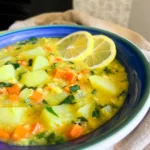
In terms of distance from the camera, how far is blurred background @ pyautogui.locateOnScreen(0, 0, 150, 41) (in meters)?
1.95

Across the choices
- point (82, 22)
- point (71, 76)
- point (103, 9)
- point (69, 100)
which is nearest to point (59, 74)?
point (71, 76)

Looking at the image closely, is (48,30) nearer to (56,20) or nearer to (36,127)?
(56,20)

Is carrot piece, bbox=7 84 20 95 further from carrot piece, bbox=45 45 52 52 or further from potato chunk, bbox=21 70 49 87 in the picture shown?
carrot piece, bbox=45 45 52 52

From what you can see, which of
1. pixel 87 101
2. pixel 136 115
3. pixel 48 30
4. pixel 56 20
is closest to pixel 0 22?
pixel 56 20

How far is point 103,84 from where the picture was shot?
3.29 ft

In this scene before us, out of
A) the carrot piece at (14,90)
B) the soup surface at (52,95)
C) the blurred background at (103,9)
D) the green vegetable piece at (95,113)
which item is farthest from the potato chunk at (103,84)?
the blurred background at (103,9)

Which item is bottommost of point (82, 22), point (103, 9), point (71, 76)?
point (103, 9)

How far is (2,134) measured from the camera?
829 millimetres

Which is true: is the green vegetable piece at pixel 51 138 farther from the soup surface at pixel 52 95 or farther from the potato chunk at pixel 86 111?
the potato chunk at pixel 86 111

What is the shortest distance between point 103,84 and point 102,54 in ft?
0.63

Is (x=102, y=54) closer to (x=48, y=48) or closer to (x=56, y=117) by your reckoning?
(x=48, y=48)

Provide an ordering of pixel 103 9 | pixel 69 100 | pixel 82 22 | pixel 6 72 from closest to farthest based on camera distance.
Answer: pixel 69 100 < pixel 6 72 < pixel 82 22 < pixel 103 9

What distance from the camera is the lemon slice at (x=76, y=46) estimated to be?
117 cm

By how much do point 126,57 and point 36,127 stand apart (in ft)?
1.57
